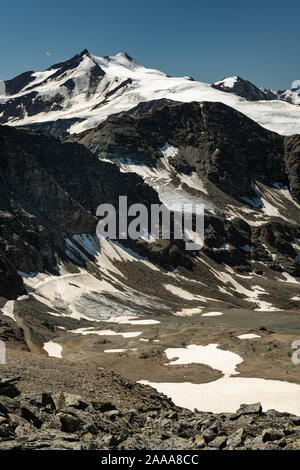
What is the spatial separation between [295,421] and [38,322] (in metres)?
65.4

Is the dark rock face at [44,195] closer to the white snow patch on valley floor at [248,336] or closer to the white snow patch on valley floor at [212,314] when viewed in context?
the white snow patch on valley floor at [212,314]

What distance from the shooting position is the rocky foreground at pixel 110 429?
17.5 m

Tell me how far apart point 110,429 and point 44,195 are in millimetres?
129692

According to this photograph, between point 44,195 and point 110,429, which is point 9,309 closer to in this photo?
point 44,195

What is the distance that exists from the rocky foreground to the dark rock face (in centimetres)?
7627

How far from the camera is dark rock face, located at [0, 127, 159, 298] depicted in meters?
114

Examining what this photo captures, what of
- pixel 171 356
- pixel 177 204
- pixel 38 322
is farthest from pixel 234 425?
pixel 177 204

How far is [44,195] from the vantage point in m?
145

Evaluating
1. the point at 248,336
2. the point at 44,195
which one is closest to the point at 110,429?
the point at 248,336

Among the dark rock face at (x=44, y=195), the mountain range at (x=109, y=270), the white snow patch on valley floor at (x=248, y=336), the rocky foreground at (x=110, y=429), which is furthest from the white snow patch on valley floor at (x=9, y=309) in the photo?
the rocky foreground at (x=110, y=429)

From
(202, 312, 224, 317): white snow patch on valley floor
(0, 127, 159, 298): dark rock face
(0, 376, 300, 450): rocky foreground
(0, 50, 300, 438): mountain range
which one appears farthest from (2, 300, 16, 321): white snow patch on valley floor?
(0, 376, 300, 450): rocky foreground

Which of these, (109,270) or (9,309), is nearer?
(9,309)

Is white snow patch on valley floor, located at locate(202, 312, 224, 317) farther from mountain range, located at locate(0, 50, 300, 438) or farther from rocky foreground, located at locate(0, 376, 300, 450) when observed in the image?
rocky foreground, located at locate(0, 376, 300, 450)
